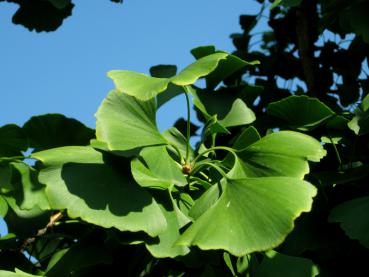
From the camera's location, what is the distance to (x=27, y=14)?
174 centimetres

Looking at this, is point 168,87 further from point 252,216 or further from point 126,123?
point 252,216

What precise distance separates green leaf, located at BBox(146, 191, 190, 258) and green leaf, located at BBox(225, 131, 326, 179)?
0.10 m

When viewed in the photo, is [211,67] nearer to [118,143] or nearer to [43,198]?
[118,143]

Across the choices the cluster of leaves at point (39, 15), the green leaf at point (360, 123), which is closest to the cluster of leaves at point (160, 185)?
the green leaf at point (360, 123)

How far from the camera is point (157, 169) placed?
1027 millimetres

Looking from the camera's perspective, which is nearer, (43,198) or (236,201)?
(236,201)

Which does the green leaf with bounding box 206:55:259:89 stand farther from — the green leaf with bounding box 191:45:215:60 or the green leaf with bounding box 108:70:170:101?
the green leaf with bounding box 108:70:170:101

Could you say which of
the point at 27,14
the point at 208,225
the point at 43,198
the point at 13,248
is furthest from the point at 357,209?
the point at 27,14

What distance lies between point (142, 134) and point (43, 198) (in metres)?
Answer: 0.28

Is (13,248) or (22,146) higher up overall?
(22,146)

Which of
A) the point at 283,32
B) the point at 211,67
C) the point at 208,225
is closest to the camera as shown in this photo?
the point at 208,225

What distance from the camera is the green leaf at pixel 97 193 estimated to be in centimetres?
92

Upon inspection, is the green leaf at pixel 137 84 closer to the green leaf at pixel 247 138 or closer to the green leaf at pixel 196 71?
the green leaf at pixel 196 71

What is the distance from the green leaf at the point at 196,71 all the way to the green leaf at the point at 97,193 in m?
0.16
